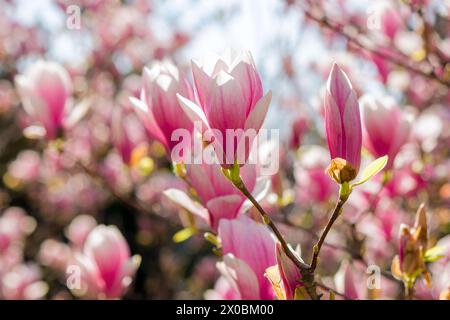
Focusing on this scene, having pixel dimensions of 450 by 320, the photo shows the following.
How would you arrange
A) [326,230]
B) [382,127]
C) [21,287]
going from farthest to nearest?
[21,287]
[382,127]
[326,230]

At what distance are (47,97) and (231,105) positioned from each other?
85cm

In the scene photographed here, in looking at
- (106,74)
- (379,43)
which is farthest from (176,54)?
(379,43)

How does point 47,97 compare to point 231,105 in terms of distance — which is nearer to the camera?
point 231,105

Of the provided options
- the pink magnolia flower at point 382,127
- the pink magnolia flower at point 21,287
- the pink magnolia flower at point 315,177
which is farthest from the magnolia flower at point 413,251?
the pink magnolia flower at point 21,287

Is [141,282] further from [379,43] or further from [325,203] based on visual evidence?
[379,43]

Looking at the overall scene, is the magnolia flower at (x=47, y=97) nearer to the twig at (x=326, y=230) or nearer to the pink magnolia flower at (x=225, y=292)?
the pink magnolia flower at (x=225, y=292)

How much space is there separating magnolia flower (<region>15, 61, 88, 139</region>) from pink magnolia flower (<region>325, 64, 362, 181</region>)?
91 centimetres

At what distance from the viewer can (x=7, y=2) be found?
164 inches

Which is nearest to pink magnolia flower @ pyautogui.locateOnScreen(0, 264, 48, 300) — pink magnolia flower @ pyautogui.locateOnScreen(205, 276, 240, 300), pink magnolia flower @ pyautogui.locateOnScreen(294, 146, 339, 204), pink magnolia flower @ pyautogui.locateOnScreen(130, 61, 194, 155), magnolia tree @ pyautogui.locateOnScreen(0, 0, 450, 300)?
magnolia tree @ pyautogui.locateOnScreen(0, 0, 450, 300)

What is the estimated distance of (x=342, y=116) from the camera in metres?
0.69

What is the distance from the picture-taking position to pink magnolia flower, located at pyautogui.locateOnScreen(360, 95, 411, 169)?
108 cm

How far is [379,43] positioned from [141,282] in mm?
2837

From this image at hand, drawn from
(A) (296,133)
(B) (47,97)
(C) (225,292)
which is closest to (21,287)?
(B) (47,97)

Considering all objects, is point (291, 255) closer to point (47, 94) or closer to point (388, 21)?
point (47, 94)
